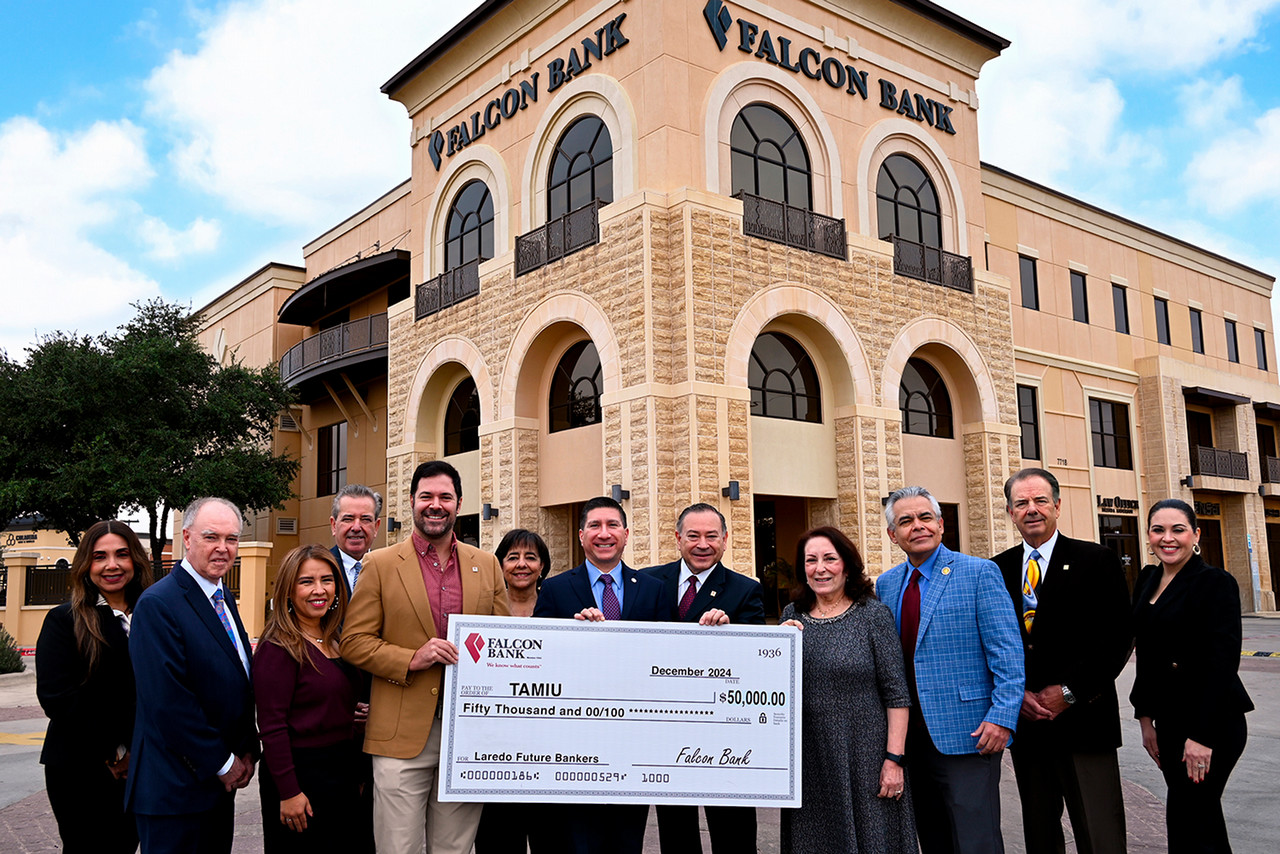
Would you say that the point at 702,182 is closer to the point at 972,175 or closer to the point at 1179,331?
the point at 972,175

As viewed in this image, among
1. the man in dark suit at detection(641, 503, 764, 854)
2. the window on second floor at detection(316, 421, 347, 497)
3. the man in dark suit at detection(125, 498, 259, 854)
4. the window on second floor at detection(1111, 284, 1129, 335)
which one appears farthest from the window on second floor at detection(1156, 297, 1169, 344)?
the man in dark suit at detection(125, 498, 259, 854)

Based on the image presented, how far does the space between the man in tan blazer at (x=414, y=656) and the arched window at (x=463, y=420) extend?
1760 cm

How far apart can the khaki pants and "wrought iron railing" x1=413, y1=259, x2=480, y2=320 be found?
17503 millimetres

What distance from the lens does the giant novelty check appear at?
4.48 metres

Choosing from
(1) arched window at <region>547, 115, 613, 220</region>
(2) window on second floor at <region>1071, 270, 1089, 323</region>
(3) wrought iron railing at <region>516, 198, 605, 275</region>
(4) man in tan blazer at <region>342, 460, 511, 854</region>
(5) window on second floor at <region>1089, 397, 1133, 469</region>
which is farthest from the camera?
(2) window on second floor at <region>1071, 270, 1089, 323</region>

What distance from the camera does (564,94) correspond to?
1955cm

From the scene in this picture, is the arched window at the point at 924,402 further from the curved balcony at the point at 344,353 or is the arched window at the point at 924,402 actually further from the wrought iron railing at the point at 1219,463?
the wrought iron railing at the point at 1219,463

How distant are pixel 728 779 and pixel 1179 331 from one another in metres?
33.0

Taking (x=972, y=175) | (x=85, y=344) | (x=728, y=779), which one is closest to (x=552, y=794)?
(x=728, y=779)

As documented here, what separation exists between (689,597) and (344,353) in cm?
2315

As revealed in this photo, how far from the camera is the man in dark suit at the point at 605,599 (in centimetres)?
468

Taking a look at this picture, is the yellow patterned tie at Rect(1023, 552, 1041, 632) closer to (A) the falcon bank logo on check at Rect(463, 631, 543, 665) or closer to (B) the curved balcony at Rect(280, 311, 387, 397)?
(A) the falcon bank logo on check at Rect(463, 631, 543, 665)

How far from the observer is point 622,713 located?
459cm

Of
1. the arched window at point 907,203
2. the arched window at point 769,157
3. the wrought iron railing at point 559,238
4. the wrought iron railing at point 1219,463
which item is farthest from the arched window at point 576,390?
the wrought iron railing at point 1219,463
